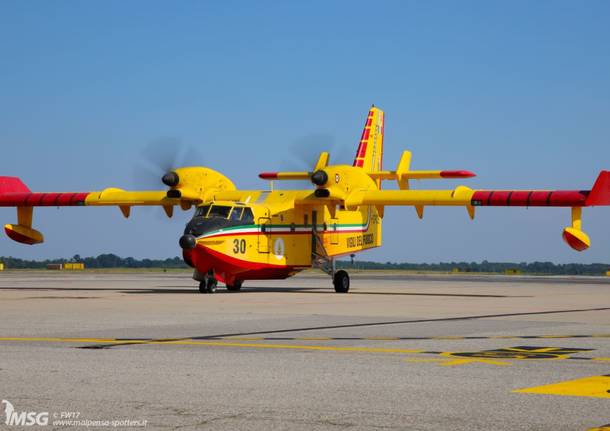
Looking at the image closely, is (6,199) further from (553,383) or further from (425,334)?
(553,383)

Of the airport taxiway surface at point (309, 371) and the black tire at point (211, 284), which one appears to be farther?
the black tire at point (211, 284)

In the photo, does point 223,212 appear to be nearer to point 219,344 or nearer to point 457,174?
point 457,174

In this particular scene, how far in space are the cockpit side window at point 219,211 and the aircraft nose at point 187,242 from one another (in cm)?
197

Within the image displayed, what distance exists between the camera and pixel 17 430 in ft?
Answer: 24.8

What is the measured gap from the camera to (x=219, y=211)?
34.2 meters

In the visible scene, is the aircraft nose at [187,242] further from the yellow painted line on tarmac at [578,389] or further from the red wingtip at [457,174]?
the yellow painted line on tarmac at [578,389]

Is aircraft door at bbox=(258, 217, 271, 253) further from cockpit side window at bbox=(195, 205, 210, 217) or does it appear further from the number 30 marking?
cockpit side window at bbox=(195, 205, 210, 217)

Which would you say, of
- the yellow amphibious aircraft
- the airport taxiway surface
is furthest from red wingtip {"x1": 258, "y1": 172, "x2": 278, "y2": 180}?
the airport taxiway surface

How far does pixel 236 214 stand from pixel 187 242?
3.38 metres

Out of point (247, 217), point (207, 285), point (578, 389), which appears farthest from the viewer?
point (247, 217)

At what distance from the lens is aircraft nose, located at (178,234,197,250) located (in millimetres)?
31859

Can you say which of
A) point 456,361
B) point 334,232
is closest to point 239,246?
point 334,232

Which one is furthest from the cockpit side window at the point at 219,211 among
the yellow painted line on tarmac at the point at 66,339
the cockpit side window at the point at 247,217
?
the yellow painted line on tarmac at the point at 66,339

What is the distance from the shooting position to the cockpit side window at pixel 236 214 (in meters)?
34.5
